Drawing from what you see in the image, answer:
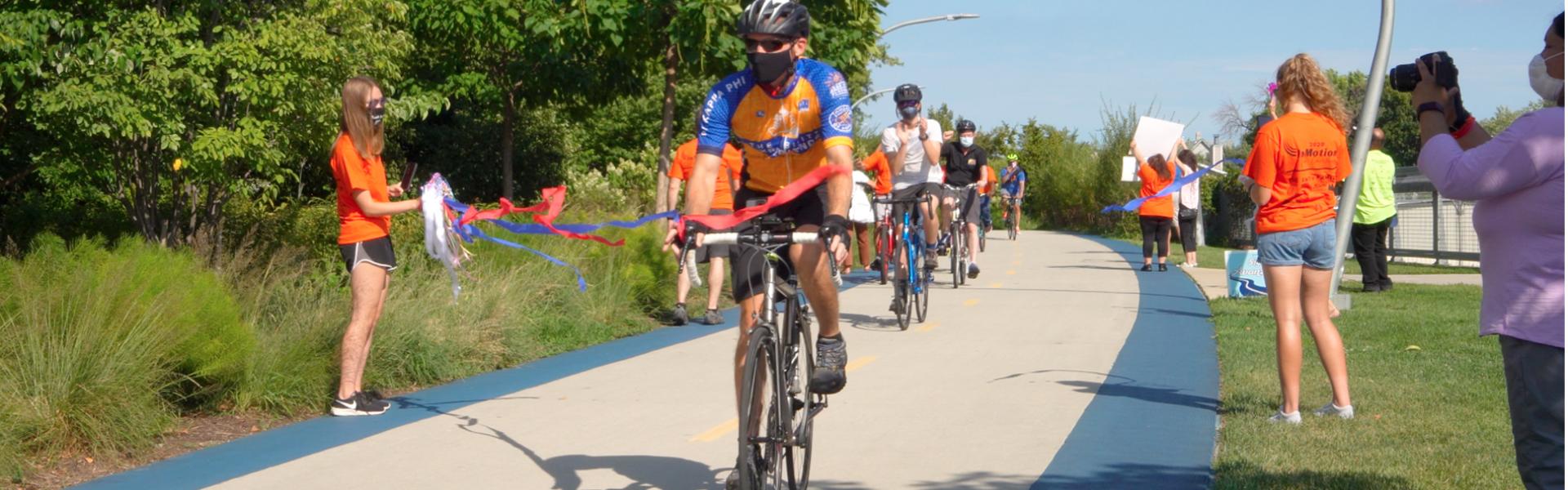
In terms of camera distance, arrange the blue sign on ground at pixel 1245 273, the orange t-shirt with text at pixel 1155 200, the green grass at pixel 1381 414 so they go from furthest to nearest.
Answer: the orange t-shirt with text at pixel 1155 200, the blue sign on ground at pixel 1245 273, the green grass at pixel 1381 414

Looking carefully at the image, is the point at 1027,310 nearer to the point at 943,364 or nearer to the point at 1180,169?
the point at 943,364

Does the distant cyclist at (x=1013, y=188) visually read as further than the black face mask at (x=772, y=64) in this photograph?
Yes

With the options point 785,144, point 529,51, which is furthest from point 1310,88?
point 529,51

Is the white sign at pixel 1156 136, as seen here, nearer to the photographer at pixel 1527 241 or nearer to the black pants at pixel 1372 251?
the black pants at pixel 1372 251

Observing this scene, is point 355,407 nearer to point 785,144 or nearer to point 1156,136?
point 785,144

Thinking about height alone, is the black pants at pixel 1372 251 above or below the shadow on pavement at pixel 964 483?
above

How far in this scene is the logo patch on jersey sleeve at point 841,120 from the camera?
18.5 feet

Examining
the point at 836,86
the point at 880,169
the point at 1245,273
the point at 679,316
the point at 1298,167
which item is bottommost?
the point at 679,316

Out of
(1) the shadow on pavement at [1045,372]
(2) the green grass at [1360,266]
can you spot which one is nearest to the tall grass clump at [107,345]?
(1) the shadow on pavement at [1045,372]

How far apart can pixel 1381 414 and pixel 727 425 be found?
3185mm

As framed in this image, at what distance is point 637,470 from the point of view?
654 centimetres

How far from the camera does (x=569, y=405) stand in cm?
840

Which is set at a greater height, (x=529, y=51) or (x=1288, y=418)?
(x=529, y=51)

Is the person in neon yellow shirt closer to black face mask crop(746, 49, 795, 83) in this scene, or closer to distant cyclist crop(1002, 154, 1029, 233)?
black face mask crop(746, 49, 795, 83)
